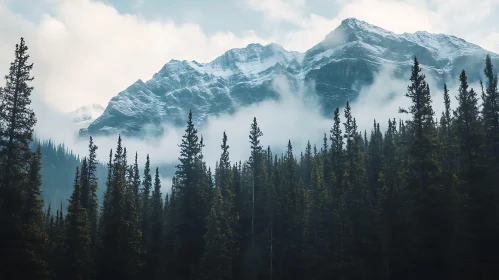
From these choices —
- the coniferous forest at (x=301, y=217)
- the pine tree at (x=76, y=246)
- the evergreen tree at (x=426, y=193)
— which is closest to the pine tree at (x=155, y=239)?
the coniferous forest at (x=301, y=217)

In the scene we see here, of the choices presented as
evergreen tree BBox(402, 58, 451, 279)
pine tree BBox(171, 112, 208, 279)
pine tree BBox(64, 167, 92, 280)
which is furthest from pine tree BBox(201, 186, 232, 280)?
evergreen tree BBox(402, 58, 451, 279)

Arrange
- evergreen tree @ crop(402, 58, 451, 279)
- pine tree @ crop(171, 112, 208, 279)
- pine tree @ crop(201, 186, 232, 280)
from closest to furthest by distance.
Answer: evergreen tree @ crop(402, 58, 451, 279), pine tree @ crop(201, 186, 232, 280), pine tree @ crop(171, 112, 208, 279)

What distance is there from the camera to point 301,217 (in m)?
61.1

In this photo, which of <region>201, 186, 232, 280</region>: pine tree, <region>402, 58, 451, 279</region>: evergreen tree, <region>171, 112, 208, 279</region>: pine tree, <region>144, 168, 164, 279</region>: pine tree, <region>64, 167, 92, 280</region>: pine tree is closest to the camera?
<region>402, 58, 451, 279</region>: evergreen tree

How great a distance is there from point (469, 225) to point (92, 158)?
51798mm

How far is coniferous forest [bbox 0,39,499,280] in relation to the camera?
97.7ft

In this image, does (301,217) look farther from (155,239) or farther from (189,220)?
(155,239)

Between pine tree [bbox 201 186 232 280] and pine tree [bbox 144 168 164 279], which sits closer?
pine tree [bbox 201 186 232 280]

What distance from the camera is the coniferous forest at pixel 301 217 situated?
29.8 metres

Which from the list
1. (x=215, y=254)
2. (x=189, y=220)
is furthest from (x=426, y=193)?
(x=189, y=220)

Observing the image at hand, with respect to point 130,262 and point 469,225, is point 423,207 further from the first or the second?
point 130,262

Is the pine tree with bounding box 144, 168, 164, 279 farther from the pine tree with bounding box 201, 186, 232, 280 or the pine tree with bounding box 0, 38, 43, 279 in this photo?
the pine tree with bounding box 0, 38, 43, 279

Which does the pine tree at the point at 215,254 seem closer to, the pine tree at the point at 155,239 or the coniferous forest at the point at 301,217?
the coniferous forest at the point at 301,217

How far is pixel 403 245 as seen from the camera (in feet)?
147
